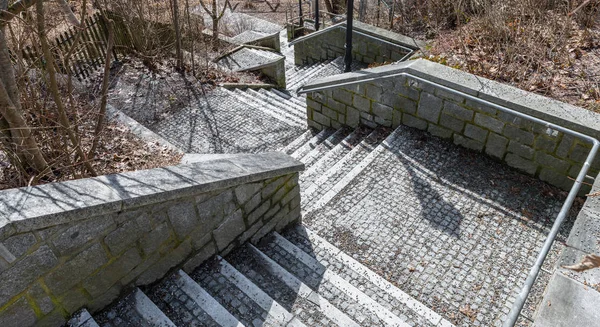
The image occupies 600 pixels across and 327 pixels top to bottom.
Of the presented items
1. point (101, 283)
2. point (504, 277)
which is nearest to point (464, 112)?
point (504, 277)

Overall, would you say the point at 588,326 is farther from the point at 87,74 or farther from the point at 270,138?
the point at 87,74

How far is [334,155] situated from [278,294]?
272cm

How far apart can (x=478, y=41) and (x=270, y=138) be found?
3550mm

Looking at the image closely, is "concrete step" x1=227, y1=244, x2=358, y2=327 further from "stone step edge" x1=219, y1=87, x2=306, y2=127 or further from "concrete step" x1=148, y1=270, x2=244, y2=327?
"stone step edge" x1=219, y1=87, x2=306, y2=127

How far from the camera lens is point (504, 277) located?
11.9ft

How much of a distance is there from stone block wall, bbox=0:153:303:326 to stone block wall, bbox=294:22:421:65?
210 inches

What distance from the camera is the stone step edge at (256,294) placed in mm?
3082

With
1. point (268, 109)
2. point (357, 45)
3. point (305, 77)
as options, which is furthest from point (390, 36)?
point (268, 109)

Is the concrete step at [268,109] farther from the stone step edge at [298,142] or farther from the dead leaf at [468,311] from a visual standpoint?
the dead leaf at [468,311]

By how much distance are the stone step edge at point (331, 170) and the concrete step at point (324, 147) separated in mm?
529

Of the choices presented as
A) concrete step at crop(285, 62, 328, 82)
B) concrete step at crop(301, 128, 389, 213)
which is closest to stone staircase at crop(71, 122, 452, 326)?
concrete step at crop(301, 128, 389, 213)

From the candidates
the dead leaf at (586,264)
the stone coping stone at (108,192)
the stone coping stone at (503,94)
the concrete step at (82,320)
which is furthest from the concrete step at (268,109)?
the dead leaf at (586,264)

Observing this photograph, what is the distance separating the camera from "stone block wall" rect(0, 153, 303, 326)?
2.29 metres

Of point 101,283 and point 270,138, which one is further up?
point 101,283
